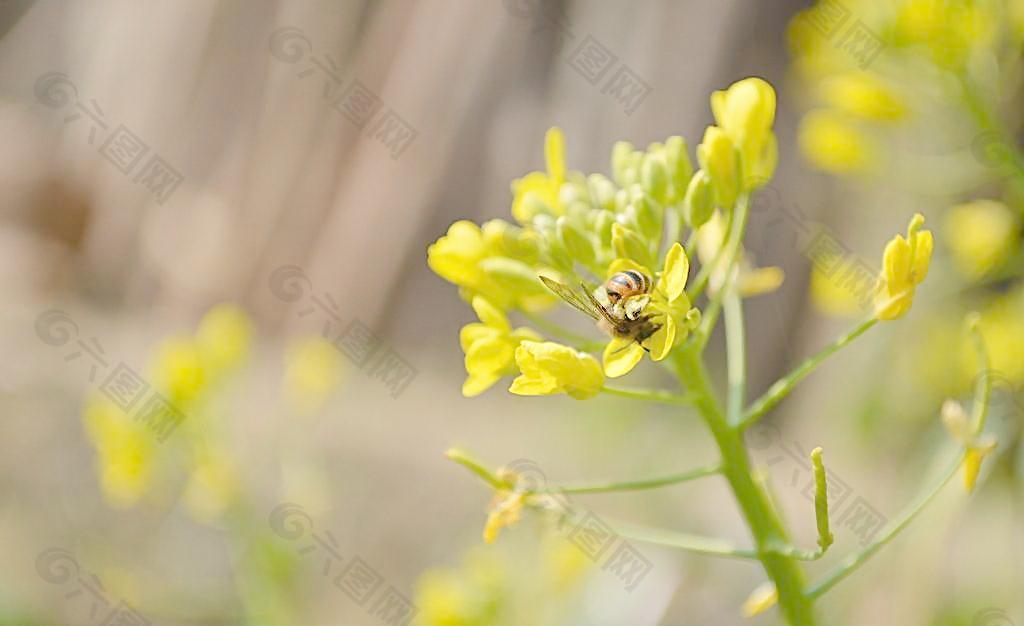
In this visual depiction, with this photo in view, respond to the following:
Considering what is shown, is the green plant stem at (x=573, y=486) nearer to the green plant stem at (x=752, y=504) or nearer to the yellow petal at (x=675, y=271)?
the green plant stem at (x=752, y=504)

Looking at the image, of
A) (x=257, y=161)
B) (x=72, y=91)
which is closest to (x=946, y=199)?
(x=257, y=161)

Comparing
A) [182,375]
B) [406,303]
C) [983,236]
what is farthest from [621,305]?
[406,303]

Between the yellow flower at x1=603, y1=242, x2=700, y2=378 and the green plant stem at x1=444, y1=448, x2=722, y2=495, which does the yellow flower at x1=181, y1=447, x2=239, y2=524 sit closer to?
the green plant stem at x1=444, y1=448, x2=722, y2=495

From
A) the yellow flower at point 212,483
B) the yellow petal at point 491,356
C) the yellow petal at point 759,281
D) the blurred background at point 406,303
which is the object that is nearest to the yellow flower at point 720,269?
the yellow petal at point 759,281

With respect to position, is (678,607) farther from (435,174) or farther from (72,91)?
(72,91)

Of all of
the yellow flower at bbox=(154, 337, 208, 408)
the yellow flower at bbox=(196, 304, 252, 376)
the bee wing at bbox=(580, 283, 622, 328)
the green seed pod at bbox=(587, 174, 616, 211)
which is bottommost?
the yellow flower at bbox=(154, 337, 208, 408)

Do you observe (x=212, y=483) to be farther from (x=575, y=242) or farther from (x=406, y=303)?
(x=406, y=303)

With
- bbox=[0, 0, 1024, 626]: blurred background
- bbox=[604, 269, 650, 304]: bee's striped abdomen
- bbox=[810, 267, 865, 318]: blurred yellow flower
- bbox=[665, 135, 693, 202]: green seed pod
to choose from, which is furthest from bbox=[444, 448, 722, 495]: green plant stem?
bbox=[810, 267, 865, 318]: blurred yellow flower
